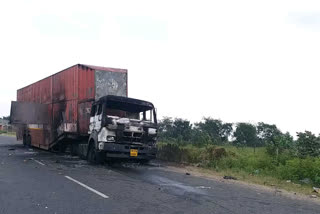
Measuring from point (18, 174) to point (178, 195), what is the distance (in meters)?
5.14

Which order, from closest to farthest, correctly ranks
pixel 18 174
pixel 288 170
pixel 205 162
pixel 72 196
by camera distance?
pixel 72 196 → pixel 18 174 → pixel 288 170 → pixel 205 162

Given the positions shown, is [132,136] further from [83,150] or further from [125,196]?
[125,196]

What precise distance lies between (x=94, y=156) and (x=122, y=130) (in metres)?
1.95

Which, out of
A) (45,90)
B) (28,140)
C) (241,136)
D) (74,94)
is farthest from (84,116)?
(241,136)

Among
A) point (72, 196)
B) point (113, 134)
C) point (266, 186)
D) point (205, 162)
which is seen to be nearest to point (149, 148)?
point (113, 134)

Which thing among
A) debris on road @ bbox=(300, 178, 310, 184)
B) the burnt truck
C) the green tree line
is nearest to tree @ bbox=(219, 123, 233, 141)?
the green tree line

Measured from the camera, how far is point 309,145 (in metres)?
14.7

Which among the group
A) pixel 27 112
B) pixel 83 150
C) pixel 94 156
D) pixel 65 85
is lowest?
pixel 94 156

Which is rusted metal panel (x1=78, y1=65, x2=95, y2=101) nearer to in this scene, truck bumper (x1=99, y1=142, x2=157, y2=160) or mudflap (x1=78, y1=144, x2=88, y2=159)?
mudflap (x1=78, y1=144, x2=88, y2=159)

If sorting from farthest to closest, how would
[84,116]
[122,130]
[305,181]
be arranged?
[84,116] → [122,130] → [305,181]

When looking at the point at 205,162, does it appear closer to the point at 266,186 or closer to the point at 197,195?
the point at 266,186

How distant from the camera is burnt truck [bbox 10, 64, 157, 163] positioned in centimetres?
1324

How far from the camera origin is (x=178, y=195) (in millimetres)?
7961

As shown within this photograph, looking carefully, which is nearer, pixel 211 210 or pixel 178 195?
pixel 211 210
